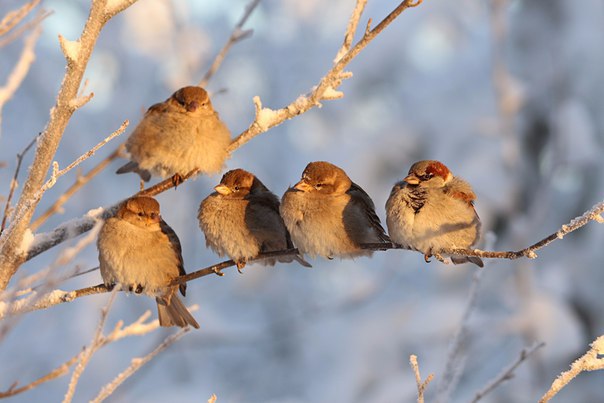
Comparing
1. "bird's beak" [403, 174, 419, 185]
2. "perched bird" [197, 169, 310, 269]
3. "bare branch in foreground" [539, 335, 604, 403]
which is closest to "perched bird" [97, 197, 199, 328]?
"perched bird" [197, 169, 310, 269]

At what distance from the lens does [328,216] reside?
272 cm

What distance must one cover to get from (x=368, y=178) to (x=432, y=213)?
21.9ft

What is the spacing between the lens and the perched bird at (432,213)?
8.25 ft

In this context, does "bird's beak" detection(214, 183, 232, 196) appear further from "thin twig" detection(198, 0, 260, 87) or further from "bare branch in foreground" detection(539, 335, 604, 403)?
"bare branch in foreground" detection(539, 335, 604, 403)

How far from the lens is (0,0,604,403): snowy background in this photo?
827 centimetres

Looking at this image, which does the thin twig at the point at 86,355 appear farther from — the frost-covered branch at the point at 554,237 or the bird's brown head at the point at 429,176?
the bird's brown head at the point at 429,176

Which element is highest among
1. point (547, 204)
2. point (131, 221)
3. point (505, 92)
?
point (505, 92)

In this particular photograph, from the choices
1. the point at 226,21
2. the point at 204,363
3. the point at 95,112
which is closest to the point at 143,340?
the point at 204,363

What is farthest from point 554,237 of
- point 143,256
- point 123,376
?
point 143,256

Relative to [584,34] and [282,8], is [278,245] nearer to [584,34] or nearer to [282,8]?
[584,34]

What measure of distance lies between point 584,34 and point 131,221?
714 centimetres

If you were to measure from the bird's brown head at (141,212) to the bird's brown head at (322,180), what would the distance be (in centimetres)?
59

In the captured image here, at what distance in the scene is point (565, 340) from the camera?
7797 mm

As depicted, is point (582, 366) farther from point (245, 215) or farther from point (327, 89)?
point (245, 215)
